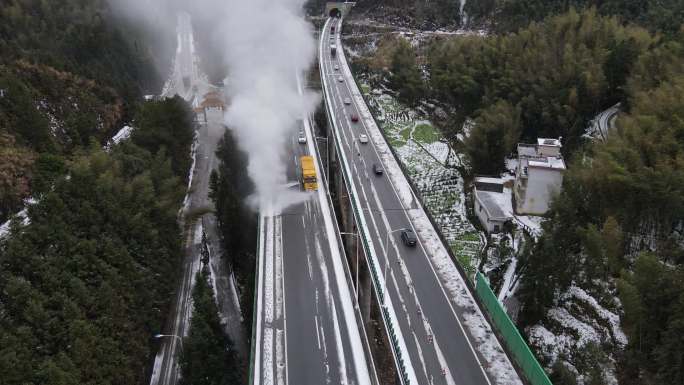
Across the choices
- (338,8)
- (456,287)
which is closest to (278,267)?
(456,287)

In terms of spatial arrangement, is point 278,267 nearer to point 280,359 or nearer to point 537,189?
point 280,359

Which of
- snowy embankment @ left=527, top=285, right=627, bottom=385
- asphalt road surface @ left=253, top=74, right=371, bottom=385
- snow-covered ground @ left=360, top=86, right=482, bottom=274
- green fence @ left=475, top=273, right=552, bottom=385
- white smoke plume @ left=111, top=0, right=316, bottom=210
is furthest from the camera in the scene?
white smoke plume @ left=111, top=0, right=316, bottom=210

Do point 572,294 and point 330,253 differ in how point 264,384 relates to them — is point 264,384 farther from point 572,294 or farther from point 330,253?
point 572,294

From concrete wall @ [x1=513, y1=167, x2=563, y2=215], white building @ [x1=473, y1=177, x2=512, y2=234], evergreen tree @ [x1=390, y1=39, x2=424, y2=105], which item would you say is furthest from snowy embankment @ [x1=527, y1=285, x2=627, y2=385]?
evergreen tree @ [x1=390, y1=39, x2=424, y2=105]

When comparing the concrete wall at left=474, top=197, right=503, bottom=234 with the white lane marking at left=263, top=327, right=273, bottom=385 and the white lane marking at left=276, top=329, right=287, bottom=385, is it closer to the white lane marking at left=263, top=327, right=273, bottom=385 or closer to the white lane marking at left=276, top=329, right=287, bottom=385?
the white lane marking at left=276, top=329, right=287, bottom=385

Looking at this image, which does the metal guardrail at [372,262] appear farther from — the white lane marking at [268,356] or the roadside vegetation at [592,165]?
the roadside vegetation at [592,165]

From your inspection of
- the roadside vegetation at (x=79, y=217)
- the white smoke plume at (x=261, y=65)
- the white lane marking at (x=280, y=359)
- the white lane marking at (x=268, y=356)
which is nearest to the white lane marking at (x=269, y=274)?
the white lane marking at (x=268, y=356)
